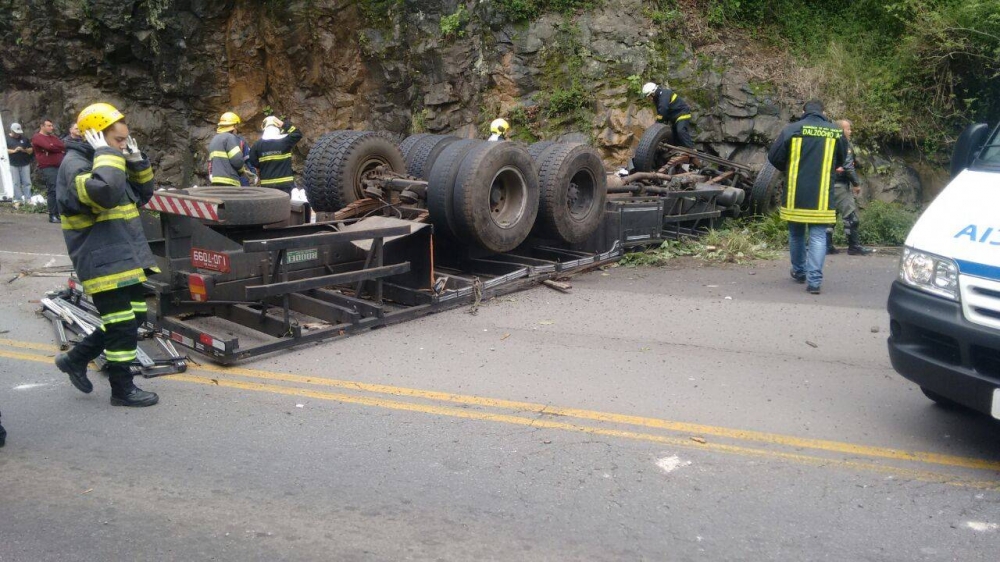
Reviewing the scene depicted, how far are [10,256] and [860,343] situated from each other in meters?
10.5

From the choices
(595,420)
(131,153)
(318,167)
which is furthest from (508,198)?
(131,153)

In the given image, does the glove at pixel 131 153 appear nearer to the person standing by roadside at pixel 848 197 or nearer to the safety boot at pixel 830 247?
the person standing by roadside at pixel 848 197

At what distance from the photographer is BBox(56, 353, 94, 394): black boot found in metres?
5.53

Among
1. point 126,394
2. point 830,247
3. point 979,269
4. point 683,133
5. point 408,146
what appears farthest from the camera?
point 683,133

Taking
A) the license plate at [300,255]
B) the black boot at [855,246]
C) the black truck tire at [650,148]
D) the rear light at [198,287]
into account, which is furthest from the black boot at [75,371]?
the black boot at [855,246]

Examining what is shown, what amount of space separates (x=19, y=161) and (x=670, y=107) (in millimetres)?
12717

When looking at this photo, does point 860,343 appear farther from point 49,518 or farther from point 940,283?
point 49,518

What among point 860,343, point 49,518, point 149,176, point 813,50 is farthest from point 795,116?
point 49,518

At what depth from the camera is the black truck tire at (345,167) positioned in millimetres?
8828

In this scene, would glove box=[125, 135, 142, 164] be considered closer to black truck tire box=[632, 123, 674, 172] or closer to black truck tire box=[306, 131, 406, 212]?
black truck tire box=[306, 131, 406, 212]

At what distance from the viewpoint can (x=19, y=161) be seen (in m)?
16.0

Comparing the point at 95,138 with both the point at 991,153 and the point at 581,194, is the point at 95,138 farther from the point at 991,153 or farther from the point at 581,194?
the point at 991,153

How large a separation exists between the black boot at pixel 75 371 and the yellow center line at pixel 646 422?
66 centimetres

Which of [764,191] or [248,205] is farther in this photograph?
[764,191]
